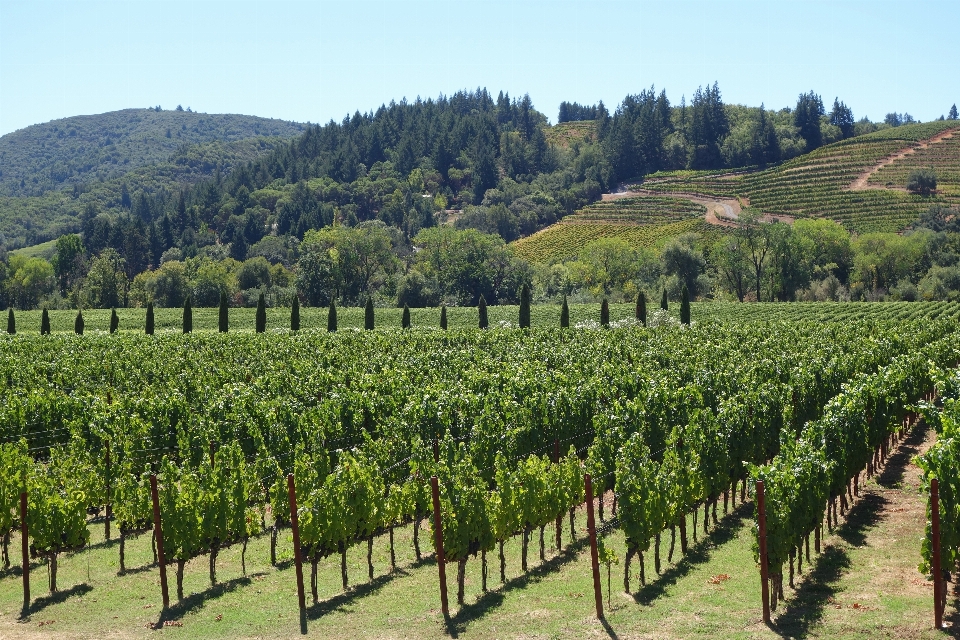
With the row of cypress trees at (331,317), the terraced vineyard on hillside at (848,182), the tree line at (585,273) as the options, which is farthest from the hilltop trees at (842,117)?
the row of cypress trees at (331,317)

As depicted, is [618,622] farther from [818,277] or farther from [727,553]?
[818,277]

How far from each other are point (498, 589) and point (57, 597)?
25.5 ft

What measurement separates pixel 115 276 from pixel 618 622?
4086 inches

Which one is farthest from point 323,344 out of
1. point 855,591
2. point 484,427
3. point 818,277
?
point 818,277

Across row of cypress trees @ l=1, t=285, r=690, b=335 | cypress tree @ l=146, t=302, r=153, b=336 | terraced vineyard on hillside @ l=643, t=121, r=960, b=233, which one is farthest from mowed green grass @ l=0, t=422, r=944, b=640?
terraced vineyard on hillside @ l=643, t=121, r=960, b=233

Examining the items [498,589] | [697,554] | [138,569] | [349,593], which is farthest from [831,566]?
[138,569]

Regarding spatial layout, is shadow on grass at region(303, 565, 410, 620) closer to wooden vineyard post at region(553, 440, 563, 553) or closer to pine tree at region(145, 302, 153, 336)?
wooden vineyard post at region(553, 440, 563, 553)

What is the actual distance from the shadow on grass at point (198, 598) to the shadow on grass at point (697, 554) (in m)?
7.19

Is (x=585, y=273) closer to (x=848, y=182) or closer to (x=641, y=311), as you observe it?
(x=641, y=311)

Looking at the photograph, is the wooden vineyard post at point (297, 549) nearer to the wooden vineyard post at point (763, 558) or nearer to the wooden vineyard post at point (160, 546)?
the wooden vineyard post at point (160, 546)

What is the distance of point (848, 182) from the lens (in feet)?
499

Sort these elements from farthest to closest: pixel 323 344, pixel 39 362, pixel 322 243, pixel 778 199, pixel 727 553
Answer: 1. pixel 778 199
2. pixel 322 243
3. pixel 323 344
4. pixel 39 362
5. pixel 727 553

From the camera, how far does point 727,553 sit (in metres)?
17.1

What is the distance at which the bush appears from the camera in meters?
143
